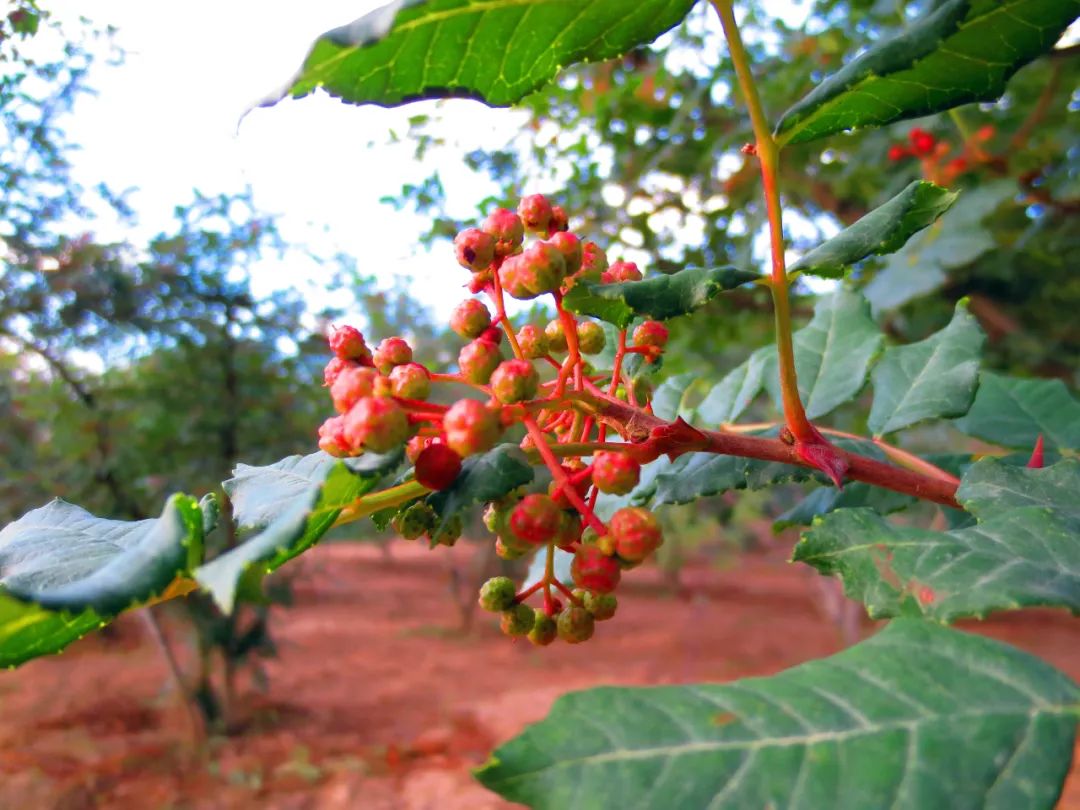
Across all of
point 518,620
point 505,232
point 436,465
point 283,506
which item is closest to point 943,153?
point 505,232

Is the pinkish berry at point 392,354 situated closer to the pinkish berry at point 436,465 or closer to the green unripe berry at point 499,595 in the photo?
the pinkish berry at point 436,465

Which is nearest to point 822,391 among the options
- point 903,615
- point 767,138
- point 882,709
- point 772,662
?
point 767,138

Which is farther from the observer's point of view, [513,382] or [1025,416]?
[1025,416]

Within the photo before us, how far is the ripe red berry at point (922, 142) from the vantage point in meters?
2.97

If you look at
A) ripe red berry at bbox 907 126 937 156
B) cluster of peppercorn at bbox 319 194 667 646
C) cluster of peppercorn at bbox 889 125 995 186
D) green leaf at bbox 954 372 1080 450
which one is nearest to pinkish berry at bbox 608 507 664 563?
cluster of peppercorn at bbox 319 194 667 646

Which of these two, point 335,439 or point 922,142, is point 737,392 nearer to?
point 335,439

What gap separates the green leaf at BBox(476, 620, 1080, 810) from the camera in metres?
0.48

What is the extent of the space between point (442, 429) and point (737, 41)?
450 mm

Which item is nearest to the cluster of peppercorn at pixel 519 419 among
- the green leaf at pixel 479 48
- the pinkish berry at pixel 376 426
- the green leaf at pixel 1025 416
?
the pinkish berry at pixel 376 426

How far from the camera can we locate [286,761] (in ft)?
21.0

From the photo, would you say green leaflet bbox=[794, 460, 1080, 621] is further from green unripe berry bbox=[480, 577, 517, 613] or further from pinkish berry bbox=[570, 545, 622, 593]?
green unripe berry bbox=[480, 577, 517, 613]

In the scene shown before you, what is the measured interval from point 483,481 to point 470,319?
0.64 ft

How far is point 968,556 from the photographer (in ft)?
2.08

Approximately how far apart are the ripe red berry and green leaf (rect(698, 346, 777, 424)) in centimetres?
200
